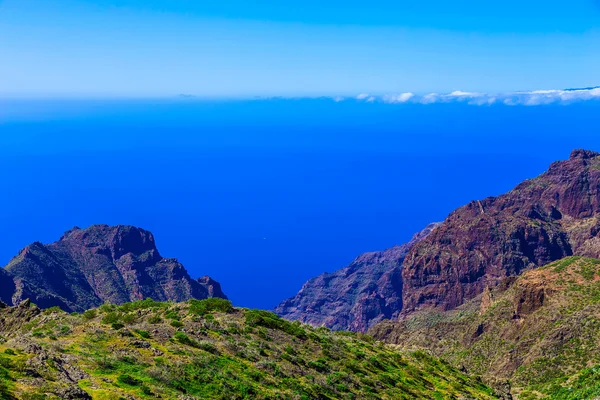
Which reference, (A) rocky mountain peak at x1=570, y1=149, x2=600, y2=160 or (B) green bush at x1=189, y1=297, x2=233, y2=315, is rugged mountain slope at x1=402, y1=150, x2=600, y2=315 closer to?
(A) rocky mountain peak at x1=570, y1=149, x2=600, y2=160

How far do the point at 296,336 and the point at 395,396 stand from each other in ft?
24.9

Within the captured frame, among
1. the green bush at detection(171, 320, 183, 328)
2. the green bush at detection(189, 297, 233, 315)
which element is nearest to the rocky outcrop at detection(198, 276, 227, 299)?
the green bush at detection(189, 297, 233, 315)

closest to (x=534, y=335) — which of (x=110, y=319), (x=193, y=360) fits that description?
(x=193, y=360)

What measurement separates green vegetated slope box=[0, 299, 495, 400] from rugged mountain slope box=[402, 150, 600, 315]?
3499 inches

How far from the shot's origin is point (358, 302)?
160 metres

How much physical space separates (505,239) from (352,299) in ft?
209

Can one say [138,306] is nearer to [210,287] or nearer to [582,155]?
[210,287]

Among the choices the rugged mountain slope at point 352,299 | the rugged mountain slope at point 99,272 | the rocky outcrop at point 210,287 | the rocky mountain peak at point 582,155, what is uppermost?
the rocky mountain peak at point 582,155

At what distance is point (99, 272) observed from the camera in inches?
5059

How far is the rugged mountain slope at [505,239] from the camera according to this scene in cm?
12050

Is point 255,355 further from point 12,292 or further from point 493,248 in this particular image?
point 493,248

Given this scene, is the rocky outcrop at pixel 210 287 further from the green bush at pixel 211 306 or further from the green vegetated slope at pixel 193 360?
the green bush at pixel 211 306

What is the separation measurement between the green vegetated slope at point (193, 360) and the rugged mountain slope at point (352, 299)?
115186mm

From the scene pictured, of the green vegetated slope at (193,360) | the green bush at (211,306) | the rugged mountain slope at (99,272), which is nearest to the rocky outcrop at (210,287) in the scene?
the rugged mountain slope at (99,272)
